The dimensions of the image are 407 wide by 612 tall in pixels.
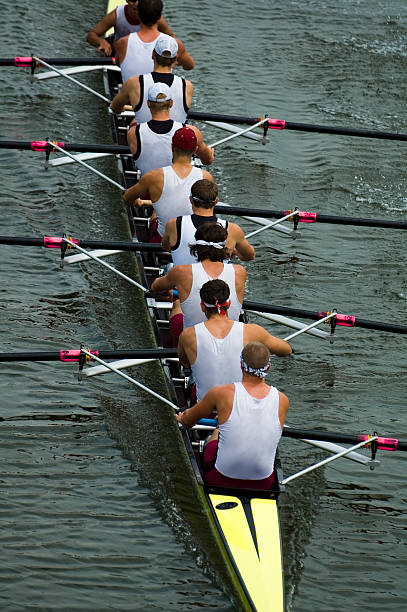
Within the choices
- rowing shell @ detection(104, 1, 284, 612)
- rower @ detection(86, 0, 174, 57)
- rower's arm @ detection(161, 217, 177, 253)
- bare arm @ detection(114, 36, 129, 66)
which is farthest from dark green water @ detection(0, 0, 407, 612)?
bare arm @ detection(114, 36, 129, 66)

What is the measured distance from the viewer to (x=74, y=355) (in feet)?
26.0

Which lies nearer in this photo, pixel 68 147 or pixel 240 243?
pixel 240 243

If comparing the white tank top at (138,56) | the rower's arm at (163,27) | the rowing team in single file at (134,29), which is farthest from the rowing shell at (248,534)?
the rower's arm at (163,27)

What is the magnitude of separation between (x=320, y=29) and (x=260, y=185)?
5.73 meters

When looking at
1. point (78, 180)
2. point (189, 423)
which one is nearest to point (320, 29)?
point (78, 180)

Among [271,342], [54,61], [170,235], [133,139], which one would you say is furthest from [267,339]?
[54,61]

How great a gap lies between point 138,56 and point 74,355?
16.3ft

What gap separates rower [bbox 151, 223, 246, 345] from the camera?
7.91 m

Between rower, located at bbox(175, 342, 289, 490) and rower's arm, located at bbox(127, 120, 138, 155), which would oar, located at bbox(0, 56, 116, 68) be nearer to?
rower's arm, located at bbox(127, 120, 138, 155)

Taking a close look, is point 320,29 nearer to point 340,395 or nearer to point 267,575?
point 340,395

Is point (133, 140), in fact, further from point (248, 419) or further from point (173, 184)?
point (248, 419)

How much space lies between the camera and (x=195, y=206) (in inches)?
336

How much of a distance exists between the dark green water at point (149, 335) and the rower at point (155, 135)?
48.5 inches

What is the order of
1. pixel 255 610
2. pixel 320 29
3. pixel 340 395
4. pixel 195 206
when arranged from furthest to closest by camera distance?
pixel 320 29
pixel 340 395
pixel 195 206
pixel 255 610
